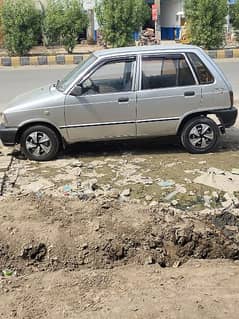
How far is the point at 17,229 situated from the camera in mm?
5598

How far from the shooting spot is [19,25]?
24281mm

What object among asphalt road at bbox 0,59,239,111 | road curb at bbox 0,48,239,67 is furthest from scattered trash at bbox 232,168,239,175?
road curb at bbox 0,48,239,67

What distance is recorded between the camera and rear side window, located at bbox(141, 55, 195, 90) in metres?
8.08

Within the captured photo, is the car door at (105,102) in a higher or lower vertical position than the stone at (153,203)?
higher

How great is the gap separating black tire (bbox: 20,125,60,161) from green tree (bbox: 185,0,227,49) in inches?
701

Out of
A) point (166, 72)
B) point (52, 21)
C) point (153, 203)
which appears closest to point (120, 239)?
point (153, 203)

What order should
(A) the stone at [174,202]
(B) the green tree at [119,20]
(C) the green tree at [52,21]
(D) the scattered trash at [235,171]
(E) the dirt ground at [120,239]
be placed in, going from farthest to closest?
1. (C) the green tree at [52,21]
2. (B) the green tree at [119,20]
3. (D) the scattered trash at [235,171]
4. (A) the stone at [174,202]
5. (E) the dirt ground at [120,239]

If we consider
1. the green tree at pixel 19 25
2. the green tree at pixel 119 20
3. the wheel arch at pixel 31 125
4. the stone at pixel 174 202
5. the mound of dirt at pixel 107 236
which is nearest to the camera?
the mound of dirt at pixel 107 236

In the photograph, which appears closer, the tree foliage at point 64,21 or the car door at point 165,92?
the car door at point 165,92

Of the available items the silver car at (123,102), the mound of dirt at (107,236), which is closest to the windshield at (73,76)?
the silver car at (123,102)

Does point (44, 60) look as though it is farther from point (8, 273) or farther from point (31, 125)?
point (8, 273)

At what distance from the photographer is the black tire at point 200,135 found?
822cm

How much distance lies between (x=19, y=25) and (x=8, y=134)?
1741 cm

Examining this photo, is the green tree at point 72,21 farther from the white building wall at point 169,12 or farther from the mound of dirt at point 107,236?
the mound of dirt at point 107,236
